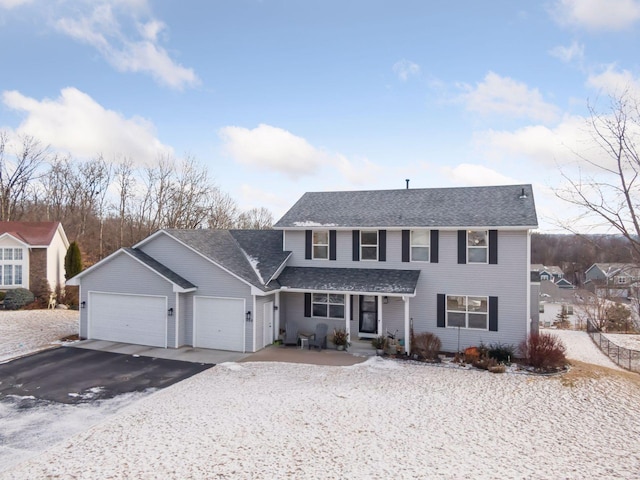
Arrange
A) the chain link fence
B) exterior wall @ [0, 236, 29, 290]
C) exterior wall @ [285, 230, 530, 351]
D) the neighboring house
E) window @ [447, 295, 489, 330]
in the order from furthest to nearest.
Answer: exterior wall @ [0, 236, 29, 290] → the chain link fence → window @ [447, 295, 489, 330] → exterior wall @ [285, 230, 530, 351] → the neighboring house

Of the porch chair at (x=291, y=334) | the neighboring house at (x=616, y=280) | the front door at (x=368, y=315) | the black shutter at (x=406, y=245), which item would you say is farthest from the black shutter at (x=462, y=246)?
the porch chair at (x=291, y=334)

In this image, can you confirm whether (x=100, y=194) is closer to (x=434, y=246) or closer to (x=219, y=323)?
(x=219, y=323)

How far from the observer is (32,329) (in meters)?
18.0

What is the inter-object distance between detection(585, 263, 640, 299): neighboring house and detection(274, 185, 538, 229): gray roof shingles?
355cm

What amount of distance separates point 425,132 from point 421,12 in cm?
554

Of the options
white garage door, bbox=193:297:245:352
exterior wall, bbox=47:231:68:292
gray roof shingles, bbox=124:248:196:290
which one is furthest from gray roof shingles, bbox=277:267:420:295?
exterior wall, bbox=47:231:68:292

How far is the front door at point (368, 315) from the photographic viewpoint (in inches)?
660

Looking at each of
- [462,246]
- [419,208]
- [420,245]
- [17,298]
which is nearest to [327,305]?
[420,245]

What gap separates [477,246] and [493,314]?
2.70 metres

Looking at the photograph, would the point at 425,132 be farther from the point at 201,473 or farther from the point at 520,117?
the point at 201,473

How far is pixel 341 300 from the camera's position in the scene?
16891mm

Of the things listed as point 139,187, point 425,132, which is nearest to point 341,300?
point 425,132

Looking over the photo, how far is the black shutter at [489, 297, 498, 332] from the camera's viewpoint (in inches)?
582

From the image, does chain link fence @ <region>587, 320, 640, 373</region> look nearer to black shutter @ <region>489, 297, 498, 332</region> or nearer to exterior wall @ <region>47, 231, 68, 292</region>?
black shutter @ <region>489, 297, 498, 332</region>
